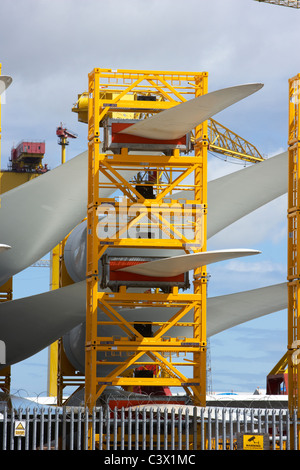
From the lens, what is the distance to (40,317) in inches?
1206

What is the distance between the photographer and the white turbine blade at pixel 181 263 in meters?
22.7

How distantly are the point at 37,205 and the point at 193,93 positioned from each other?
6647 millimetres

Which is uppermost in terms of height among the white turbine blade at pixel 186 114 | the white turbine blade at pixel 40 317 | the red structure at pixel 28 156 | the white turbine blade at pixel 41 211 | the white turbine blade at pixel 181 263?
the red structure at pixel 28 156

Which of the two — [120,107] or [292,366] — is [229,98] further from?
[292,366]

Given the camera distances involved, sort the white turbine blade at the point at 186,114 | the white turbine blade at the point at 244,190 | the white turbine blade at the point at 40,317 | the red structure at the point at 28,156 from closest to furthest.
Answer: the white turbine blade at the point at 186,114, the white turbine blade at the point at 40,317, the white turbine blade at the point at 244,190, the red structure at the point at 28,156

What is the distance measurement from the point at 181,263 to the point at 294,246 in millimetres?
3090

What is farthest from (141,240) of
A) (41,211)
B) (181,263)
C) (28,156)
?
(28,156)

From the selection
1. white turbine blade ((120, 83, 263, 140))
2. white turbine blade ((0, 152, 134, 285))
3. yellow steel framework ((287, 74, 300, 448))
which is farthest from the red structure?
yellow steel framework ((287, 74, 300, 448))

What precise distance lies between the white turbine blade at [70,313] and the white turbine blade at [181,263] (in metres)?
3.42

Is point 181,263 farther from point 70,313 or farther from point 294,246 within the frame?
point 70,313

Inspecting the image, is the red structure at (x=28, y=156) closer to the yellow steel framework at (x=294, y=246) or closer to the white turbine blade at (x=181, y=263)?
the white turbine blade at (x=181, y=263)

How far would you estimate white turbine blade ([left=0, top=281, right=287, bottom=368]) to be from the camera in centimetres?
2978

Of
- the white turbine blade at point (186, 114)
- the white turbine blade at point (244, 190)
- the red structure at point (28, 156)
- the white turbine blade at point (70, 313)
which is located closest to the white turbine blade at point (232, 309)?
the white turbine blade at point (70, 313)

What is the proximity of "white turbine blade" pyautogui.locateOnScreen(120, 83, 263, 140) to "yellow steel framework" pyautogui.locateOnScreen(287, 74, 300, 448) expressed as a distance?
81.4 inches
